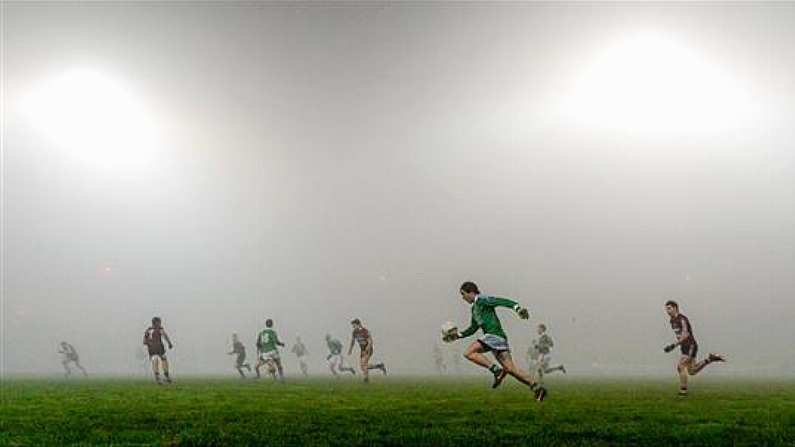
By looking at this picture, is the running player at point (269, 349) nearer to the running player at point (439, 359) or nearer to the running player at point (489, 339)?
the running player at point (489, 339)

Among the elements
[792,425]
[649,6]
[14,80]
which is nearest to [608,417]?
[792,425]

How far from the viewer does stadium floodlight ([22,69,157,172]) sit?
184ft

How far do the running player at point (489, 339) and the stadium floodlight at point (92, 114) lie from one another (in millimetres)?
49813

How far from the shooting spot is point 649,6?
4834cm

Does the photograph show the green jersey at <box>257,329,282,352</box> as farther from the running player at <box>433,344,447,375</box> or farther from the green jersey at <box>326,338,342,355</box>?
the running player at <box>433,344,447,375</box>

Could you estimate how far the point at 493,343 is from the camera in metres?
12.6

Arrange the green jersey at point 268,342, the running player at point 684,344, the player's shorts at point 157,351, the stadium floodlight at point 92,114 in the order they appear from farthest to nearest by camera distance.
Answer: the stadium floodlight at point 92,114, the green jersey at point 268,342, the player's shorts at point 157,351, the running player at point 684,344

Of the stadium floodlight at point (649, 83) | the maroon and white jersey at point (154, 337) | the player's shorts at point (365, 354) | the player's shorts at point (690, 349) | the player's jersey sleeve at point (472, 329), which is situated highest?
the stadium floodlight at point (649, 83)

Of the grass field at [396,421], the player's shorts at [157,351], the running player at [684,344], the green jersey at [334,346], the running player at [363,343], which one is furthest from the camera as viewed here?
the green jersey at [334,346]

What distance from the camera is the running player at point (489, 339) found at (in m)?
12.5

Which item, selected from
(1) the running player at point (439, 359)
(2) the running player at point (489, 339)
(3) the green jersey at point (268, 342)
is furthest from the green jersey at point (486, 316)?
(1) the running player at point (439, 359)

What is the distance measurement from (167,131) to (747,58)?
1966 inches

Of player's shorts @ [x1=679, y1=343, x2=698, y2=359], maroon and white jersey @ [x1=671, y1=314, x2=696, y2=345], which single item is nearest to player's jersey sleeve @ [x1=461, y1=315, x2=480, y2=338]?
maroon and white jersey @ [x1=671, y1=314, x2=696, y2=345]

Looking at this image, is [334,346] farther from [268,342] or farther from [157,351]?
[157,351]
